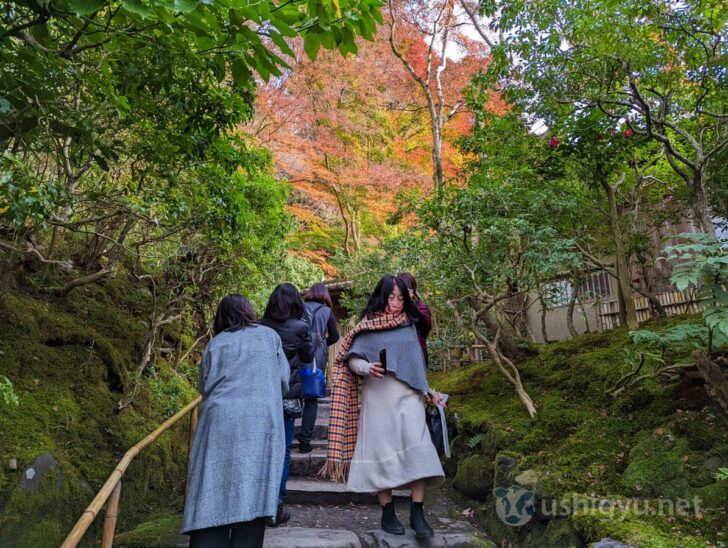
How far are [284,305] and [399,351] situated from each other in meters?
1.12

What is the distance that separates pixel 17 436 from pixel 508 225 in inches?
188

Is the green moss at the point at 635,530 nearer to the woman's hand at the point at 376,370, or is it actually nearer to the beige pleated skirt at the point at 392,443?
the beige pleated skirt at the point at 392,443

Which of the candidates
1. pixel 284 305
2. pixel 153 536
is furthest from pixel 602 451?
pixel 153 536

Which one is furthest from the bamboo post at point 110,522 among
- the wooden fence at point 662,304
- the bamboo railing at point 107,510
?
the wooden fence at point 662,304

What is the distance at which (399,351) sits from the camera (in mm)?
3928

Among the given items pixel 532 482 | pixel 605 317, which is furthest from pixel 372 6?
pixel 605 317

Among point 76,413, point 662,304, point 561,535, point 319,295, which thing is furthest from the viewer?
point 662,304

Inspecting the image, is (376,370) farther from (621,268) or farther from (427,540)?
(621,268)

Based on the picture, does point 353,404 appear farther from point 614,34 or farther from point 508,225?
point 614,34

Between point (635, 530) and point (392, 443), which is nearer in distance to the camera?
point (635, 530)

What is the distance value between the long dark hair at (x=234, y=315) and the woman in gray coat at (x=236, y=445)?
3cm

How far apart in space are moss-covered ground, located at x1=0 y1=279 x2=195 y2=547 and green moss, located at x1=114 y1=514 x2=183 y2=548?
443mm

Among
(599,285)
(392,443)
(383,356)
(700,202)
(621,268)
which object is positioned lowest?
(392,443)

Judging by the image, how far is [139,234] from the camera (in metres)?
6.87
